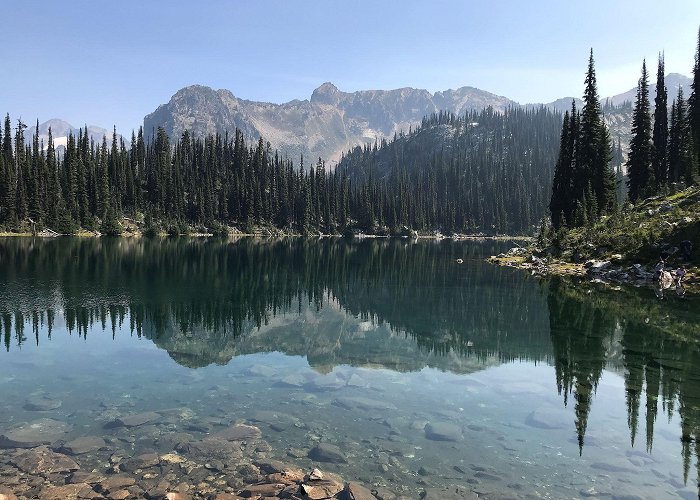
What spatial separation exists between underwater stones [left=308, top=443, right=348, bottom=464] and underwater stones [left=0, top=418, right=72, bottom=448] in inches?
357

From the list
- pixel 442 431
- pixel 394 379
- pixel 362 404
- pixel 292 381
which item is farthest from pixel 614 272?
pixel 442 431

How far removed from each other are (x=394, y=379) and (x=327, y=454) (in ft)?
31.2

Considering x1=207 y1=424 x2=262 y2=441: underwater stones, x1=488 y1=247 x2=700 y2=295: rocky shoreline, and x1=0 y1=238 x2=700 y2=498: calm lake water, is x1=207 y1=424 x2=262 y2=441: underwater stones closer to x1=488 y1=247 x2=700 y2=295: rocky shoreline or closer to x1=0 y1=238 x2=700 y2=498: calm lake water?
x1=0 y1=238 x2=700 y2=498: calm lake water

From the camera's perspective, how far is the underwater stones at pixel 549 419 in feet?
61.6

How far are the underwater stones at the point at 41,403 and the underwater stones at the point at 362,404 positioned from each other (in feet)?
39.0

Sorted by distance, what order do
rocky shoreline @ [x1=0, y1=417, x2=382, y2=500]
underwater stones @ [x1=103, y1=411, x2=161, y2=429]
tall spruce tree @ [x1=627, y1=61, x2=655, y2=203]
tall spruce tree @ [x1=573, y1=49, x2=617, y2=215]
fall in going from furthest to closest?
1. tall spruce tree @ [x1=627, y1=61, x2=655, y2=203]
2. tall spruce tree @ [x1=573, y1=49, x2=617, y2=215]
3. underwater stones @ [x1=103, y1=411, x2=161, y2=429]
4. rocky shoreline @ [x1=0, y1=417, x2=382, y2=500]

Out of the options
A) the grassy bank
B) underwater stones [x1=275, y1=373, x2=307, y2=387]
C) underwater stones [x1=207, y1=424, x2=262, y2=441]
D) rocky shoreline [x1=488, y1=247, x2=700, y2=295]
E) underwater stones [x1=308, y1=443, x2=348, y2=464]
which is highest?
the grassy bank

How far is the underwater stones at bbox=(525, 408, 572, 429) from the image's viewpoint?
61.6 feet

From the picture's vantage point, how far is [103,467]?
48.0ft

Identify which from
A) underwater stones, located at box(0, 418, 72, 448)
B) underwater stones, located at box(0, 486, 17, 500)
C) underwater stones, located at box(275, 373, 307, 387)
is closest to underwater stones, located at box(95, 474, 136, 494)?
underwater stones, located at box(0, 486, 17, 500)

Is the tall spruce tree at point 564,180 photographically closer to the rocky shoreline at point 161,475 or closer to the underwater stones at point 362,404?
the underwater stones at point 362,404

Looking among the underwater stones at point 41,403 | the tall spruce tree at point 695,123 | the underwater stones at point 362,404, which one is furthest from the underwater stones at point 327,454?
the tall spruce tree at point 695,123

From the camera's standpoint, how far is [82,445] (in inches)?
634

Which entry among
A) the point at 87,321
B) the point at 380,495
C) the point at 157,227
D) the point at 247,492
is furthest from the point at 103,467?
the point at 157,227
